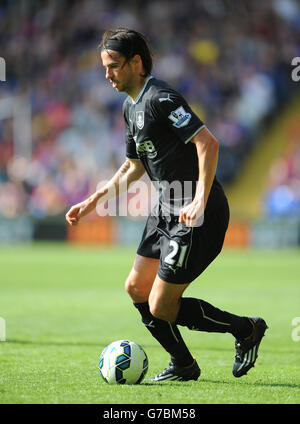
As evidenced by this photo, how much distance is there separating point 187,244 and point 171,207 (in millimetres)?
311

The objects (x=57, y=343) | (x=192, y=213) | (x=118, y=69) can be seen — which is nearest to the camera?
(x=192, y=213)

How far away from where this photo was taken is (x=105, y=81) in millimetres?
23344

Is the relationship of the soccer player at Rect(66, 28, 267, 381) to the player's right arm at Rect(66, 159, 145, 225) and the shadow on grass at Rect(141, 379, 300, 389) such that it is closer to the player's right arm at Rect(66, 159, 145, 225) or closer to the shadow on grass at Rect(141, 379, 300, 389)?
the shadow on grass at Rect(141, 379, 300, 389)

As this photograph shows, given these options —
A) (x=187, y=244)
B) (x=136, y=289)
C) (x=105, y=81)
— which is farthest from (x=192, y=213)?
(x=105, y=81)

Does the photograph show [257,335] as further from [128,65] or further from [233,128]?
[233,128]

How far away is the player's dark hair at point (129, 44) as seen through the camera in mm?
5152

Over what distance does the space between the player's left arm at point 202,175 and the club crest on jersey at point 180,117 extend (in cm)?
11

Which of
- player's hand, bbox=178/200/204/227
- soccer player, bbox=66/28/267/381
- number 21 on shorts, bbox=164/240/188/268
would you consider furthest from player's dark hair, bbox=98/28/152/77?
number 21 on shorts, bbox=164/240/188/268

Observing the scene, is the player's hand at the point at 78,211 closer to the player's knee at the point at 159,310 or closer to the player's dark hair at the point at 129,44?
the player's knee at the point at 159,310

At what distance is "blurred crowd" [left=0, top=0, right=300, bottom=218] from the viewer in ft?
70.8

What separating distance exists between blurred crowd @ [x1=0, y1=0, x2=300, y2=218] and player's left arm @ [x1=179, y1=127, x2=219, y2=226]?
15.8 meters

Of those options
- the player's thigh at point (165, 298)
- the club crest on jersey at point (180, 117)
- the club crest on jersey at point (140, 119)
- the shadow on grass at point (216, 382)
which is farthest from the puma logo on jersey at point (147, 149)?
the shadow on grass at point (216, 382)

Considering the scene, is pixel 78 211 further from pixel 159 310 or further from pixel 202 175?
pixel 202 175

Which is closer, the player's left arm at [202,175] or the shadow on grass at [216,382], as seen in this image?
the player's left arm at [202,175]
